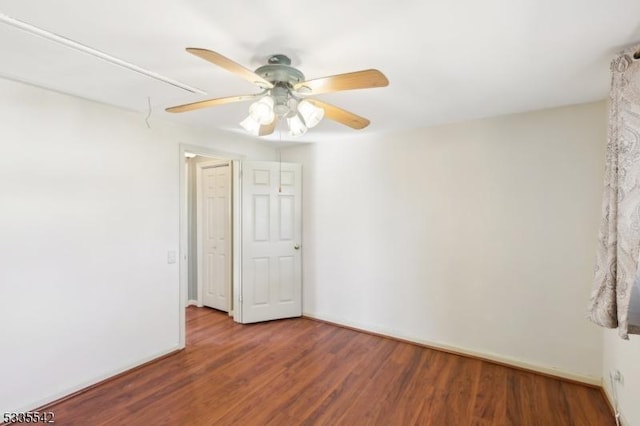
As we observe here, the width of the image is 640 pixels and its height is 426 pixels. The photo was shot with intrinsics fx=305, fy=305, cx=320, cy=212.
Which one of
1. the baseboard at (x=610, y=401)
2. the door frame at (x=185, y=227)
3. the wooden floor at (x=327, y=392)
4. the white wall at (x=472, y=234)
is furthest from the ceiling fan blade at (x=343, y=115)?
the baseboard at (x=610, y=401)

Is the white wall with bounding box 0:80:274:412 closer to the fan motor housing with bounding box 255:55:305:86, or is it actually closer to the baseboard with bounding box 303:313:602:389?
Answer: the fan motor housing with bounding box 255:55:305:86

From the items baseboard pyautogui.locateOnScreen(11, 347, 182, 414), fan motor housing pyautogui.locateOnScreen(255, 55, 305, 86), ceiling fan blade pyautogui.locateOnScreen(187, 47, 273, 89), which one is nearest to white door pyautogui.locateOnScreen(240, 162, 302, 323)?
baseboard pyautogui.locateOnScreen(11, 347, 182, 414)

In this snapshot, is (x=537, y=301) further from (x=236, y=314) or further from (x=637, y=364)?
(x=236, y=314)

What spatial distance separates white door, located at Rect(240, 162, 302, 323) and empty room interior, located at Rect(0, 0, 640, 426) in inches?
1.8

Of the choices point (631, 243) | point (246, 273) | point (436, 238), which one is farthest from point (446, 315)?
point (246, 273)

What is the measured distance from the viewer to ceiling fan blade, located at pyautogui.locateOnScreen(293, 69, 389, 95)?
4.32ft

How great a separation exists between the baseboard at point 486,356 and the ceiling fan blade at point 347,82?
270 cm

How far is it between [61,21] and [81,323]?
2086mm

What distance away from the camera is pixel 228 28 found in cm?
141

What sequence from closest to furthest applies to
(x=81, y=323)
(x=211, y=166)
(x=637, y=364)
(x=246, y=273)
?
(x=637, y=364), (x=81, y=323), (x=246, y=273), (x=211, y=166)

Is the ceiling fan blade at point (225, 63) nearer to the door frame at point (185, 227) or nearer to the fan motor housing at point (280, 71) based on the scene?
the fan motor housing at point (280, 71)

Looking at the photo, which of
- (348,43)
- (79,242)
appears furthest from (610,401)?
(79,242)

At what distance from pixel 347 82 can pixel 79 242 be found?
7.68 feet

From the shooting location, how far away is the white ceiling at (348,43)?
4.22 feet
